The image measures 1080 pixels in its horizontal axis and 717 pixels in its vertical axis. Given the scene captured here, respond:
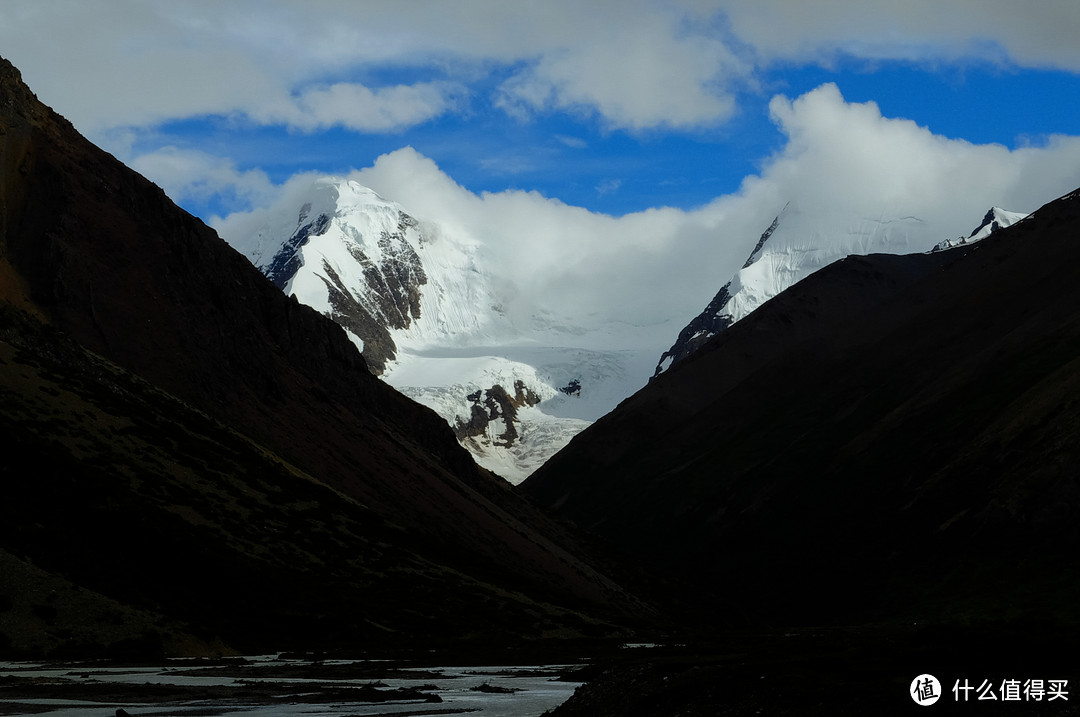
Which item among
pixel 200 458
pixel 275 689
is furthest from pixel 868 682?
pixel 200 458

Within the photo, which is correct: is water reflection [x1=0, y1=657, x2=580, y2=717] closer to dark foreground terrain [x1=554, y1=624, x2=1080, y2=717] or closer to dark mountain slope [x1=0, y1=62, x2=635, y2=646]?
dark foreground terrain [x1=554, y1=624, x2=1080, y2=717]

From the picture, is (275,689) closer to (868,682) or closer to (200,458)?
(868,682)

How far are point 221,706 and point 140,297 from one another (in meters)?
116

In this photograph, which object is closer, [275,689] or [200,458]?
[275,689]

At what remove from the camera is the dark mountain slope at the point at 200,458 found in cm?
9369

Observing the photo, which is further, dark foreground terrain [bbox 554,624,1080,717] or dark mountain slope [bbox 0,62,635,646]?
dark mountain slope [bbox 0,62,635,646]

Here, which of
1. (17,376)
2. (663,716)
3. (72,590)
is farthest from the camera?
(17,376)

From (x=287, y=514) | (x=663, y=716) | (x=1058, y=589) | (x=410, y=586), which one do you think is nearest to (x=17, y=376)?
(x=287, y=514)

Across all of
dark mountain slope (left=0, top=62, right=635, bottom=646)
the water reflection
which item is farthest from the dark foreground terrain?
dark mountain slope (left=0, top=62, right=635, bottom=646)

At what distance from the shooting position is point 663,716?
43844mm

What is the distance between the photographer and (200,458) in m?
121

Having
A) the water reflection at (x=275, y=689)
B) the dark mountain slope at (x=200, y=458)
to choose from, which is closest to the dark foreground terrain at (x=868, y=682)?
the water reflection at (x=275, y=689)

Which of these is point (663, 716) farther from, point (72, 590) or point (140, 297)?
point (140, 297)

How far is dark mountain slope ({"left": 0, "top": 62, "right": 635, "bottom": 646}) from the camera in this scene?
93.7 meters
